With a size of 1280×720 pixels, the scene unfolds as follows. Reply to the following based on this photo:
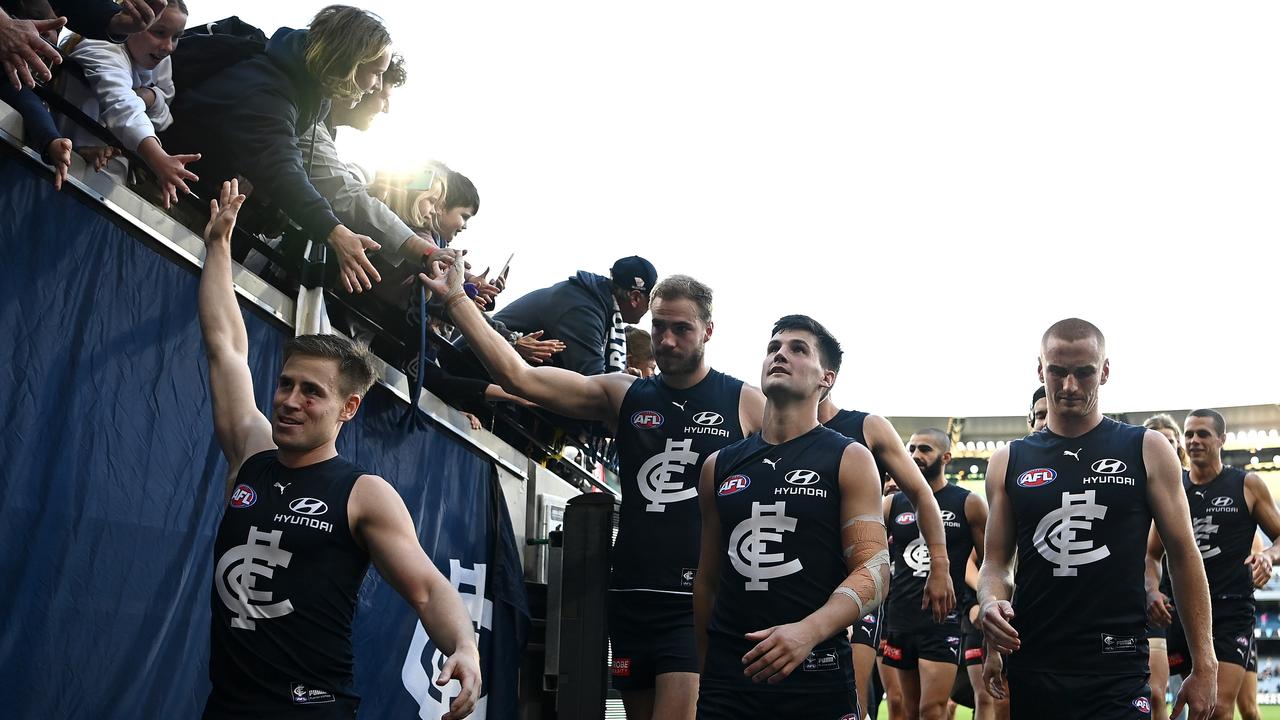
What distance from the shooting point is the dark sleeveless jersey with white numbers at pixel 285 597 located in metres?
3.37

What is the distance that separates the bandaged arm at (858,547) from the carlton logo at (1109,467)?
120 cm

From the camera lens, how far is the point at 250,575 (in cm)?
346

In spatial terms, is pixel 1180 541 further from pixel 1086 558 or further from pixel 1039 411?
pixel 1039 411

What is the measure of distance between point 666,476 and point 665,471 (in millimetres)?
25

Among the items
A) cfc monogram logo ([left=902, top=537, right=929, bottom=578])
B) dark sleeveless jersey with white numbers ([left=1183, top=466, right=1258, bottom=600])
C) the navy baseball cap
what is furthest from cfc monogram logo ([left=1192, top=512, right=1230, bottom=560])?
the navy baseball cap

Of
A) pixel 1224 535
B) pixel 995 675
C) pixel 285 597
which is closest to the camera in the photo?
pixel 285 597

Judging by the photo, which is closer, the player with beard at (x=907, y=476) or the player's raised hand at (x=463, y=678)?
the player's raised hand at (x=463, y=678)

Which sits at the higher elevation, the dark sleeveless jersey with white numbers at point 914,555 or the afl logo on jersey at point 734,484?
the dark sleeveless jersey with white numbers at point 914,555

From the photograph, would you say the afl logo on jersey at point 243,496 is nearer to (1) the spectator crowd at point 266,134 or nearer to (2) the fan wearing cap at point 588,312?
(1) the spectator crowd at point 266,134

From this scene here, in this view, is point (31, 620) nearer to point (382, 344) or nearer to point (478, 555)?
point (382, 344)

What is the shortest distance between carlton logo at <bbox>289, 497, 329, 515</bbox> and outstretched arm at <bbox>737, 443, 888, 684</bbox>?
4.88 feet

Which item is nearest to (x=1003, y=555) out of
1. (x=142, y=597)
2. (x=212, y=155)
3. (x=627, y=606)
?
(x=627, y=606)

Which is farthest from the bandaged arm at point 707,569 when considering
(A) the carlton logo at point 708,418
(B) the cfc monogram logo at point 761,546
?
(A) the carlton logo at point 708,418

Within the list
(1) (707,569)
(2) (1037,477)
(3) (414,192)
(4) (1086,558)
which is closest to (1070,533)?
(4) (1086,558)
